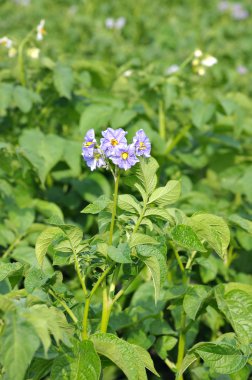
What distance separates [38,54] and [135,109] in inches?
19.6

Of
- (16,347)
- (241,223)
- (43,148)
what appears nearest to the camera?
(16,347)

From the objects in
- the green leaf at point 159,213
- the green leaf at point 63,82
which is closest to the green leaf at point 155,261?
the green leaf at point 159,213

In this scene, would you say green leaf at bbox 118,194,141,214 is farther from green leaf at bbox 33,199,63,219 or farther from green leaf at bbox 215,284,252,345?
green leaf at bbox 33,199,63,219

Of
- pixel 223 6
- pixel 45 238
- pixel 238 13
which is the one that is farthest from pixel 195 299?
pixel 223 6

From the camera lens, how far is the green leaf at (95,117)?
2855 mm

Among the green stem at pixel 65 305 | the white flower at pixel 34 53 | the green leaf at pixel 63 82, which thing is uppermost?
the white flower at pixel 34 53

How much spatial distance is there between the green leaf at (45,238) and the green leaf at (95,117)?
115 cm

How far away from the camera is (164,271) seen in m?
1.68

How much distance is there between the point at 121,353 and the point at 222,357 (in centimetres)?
28

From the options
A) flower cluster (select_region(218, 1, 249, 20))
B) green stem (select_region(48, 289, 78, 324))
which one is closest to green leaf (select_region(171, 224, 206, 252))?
green stem (select_region(48, 289, 78, 324))

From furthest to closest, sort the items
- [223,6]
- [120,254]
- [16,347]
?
[223,6] → [120,254] → [16,347]

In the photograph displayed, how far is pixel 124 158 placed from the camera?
1.67 metres

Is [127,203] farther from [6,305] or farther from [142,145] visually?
[6,305]

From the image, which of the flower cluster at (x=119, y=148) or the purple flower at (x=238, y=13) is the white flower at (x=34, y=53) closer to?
the flower cluster at (x=119, y=148)
